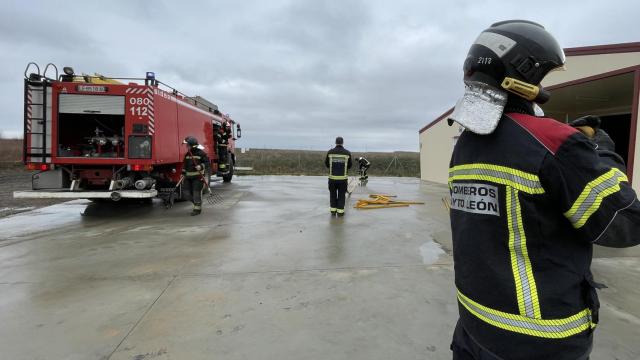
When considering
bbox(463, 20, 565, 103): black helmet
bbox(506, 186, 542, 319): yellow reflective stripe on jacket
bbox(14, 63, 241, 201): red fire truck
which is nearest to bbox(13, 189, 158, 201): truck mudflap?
bbox(14, 63, 241, 201): red fire truck

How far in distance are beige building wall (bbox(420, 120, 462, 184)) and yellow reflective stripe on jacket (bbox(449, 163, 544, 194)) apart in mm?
16251

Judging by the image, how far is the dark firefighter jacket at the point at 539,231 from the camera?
1199 mm

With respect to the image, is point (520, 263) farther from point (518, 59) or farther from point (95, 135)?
point (95, 135)

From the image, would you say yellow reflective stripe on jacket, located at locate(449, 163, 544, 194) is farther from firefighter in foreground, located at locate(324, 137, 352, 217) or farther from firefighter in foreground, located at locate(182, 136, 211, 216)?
firefighter in foreground, located at locate(182, 136, 211, 216)

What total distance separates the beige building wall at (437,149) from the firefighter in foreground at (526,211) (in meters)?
16.2

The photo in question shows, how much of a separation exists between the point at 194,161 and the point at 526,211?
8333mm

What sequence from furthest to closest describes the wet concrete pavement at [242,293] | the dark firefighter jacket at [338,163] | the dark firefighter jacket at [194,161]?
the dark firefighter jacket at [194,161] < the dark firefighter jacket at [338,163] < the wet concrete pavement at [242,293]

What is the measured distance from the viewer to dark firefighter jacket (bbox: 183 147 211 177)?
8.71 metres

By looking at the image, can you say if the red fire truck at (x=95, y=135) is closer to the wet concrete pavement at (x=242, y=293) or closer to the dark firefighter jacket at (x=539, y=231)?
the wet concrete pavement at (x=242, y=293)

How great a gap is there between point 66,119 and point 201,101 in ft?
14.7

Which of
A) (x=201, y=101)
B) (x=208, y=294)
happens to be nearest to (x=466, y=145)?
(x=208, y=294)

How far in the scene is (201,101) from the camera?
41.4ft

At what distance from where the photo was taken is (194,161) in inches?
345

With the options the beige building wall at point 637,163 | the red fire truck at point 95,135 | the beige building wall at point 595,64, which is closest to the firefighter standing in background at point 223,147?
the red fire truck at point 95,135
